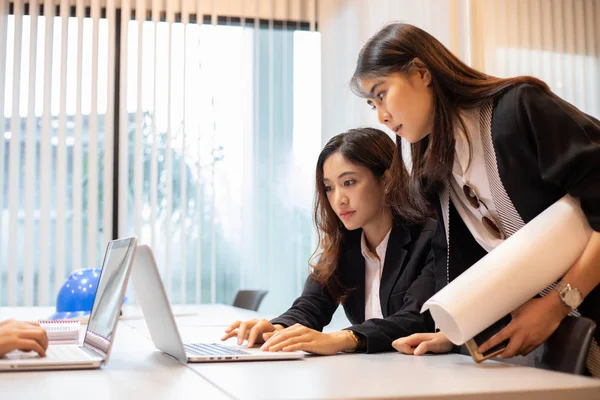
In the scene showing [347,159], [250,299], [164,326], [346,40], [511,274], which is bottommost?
[250,299]

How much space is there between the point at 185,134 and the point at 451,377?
12.7 feet

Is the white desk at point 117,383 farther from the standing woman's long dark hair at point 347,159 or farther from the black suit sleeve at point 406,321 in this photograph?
the standing woman's long dark hair at point 347,159

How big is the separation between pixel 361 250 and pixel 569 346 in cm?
88

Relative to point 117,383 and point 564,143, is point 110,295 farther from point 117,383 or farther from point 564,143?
point 564,143

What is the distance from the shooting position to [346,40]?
4789 mm

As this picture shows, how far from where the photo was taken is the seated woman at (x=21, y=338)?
1.20 metres

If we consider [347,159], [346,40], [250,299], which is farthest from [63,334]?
[346,40]

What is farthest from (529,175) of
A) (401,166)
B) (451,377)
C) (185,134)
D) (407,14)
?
(185,134)

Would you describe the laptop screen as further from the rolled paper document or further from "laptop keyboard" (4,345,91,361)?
the rolled paper document

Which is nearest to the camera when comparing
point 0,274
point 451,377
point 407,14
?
point 451,377

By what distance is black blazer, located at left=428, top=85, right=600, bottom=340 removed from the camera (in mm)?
1169

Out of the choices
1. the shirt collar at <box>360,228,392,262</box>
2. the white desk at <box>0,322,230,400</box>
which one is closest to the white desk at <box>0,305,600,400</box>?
the white desk at <box>0,322,230,400</box>

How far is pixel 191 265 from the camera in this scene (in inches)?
185

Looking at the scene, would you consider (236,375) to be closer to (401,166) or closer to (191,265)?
(401,166)
